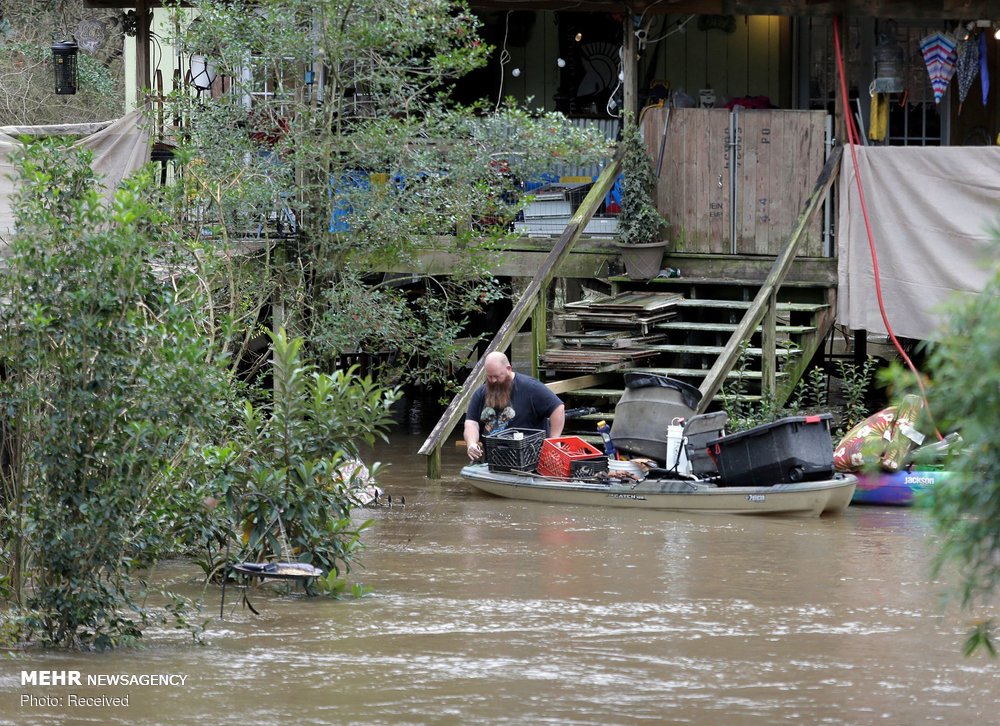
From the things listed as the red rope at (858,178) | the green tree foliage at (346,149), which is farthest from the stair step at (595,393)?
the red rope at (858,178)

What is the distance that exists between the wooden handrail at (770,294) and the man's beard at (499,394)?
5.75ft

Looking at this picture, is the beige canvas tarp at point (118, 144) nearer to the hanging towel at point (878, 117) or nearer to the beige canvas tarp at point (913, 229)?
the beige canvas tarp at point (913, 229)

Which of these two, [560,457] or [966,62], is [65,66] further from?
[966,62]

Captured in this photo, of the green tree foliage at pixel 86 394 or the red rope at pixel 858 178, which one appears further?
the red rope at pixel 858 178

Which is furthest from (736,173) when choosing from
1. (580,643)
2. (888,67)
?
(580,643)

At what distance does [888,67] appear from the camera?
1516cm

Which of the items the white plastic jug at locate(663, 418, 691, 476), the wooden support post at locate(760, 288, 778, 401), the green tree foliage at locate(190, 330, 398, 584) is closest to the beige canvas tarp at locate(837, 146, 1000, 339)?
the wooden support post at locate(760, 288, 778, 401)

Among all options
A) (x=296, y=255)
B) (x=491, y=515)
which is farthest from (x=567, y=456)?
(x=296, y=255)

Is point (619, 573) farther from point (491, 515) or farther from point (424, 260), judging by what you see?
point (424, 260)

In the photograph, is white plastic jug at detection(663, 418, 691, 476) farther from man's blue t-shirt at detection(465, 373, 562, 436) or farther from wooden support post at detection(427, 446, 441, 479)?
wooden support post at detection(427, 446, 441, 479)

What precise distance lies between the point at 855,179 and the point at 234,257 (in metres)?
6.48

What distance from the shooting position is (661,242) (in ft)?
50.6

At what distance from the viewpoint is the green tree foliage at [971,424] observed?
390 centimetres

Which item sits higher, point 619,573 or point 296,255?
point 296,255
